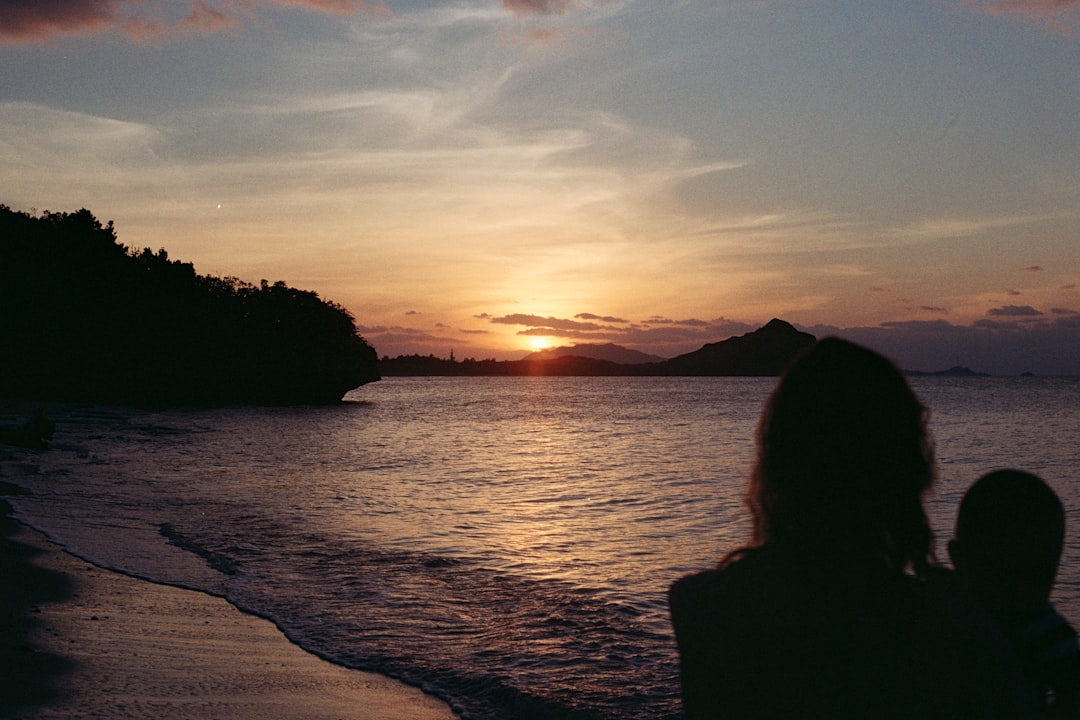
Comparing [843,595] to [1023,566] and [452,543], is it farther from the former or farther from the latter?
[452,543]

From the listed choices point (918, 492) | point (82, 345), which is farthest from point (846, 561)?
point (82, 345)

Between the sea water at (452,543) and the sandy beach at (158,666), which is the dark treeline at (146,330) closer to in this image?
the sea water at (452,543)

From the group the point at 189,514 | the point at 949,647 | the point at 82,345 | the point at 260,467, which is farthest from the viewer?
the point at 82,345

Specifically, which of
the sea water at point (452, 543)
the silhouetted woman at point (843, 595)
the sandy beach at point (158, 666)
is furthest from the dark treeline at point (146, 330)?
the silhouetted woman at point (843, 595)

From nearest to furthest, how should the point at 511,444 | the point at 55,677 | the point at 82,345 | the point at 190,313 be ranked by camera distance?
the point at 55,677 → the point at 511,444 → the point at 82,345 → the point at 190,313

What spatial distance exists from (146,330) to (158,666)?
9364cm

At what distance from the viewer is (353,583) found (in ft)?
38.8

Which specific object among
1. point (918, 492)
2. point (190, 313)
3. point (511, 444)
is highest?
point (190, 313)

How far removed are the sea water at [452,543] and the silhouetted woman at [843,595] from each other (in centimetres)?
239

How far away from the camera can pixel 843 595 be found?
1817 mm

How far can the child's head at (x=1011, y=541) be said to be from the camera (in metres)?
2.09

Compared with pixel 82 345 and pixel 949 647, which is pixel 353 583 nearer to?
pixel 949 647

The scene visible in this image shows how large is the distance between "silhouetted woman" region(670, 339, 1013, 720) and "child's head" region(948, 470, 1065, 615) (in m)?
0.33

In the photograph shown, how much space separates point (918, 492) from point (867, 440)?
179 mm
